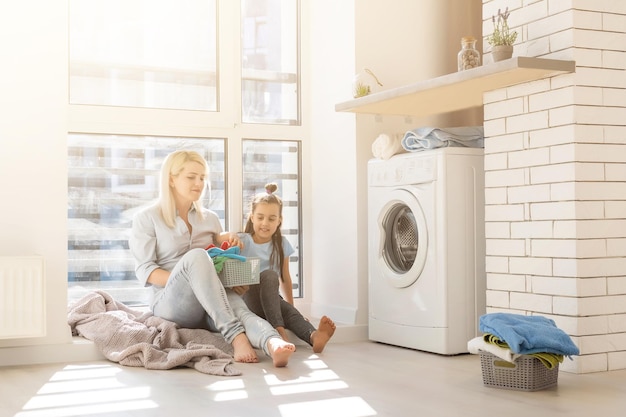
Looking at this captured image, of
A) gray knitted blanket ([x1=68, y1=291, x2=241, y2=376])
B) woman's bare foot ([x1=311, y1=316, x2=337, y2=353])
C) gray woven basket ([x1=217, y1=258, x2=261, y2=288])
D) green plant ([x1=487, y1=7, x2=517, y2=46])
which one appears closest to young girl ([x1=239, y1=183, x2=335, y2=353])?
woman's bare foot ([x1=311, y1=316, x2=337, y2=353])

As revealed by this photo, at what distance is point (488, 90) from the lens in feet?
11.3

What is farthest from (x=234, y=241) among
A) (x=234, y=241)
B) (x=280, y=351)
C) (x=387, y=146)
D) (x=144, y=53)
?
(x=144, y=53)

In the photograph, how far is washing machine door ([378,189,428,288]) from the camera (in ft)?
11.9

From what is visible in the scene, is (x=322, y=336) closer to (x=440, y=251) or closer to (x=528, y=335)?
(x=440, y=251)

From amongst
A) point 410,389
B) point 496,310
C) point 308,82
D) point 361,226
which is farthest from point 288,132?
point 410,389

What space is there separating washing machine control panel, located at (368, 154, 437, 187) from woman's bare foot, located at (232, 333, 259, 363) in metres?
0.99

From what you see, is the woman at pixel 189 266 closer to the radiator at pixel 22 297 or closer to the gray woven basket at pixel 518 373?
the radiator at pixel 22 297

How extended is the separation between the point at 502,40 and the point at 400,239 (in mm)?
1057

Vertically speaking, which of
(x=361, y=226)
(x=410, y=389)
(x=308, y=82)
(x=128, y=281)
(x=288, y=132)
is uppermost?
(x=308, y=82)

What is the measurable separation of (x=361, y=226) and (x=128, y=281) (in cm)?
116

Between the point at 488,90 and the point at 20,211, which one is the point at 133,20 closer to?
the point at 20,211

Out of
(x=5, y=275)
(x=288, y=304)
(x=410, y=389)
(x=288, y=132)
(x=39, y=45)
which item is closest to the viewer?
(x=410, y=389)

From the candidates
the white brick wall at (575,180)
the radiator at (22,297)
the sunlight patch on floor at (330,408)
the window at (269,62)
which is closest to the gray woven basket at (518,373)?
the white brick wall at (575,180)

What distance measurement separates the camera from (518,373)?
2.72m
